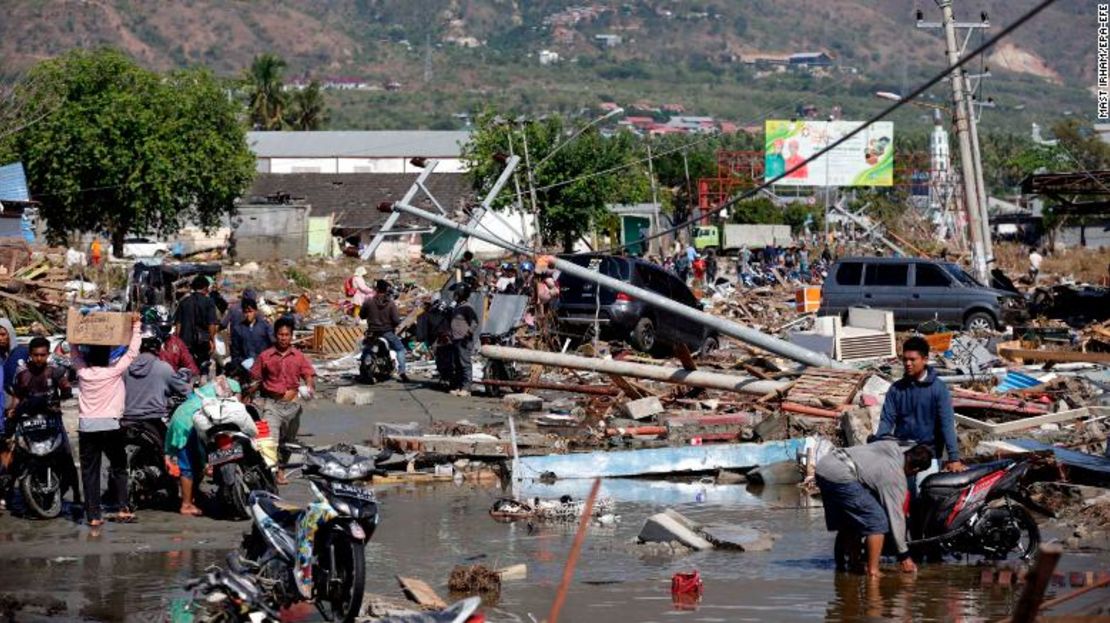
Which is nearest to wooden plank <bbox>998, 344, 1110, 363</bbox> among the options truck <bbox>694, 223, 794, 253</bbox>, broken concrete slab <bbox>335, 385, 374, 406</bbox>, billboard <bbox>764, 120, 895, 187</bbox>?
broken concrete slab <bbox>335, 385, 374, 406</bbox>

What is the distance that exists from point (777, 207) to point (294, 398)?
299 ft

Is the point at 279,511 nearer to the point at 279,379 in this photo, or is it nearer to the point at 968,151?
the point at 279,379

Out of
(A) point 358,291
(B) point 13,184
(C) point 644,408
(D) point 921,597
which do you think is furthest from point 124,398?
(B) point 13,184

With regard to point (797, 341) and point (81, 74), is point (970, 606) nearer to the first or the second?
point (797, 341)

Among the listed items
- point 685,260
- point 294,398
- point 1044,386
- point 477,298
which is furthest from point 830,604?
point 685,260

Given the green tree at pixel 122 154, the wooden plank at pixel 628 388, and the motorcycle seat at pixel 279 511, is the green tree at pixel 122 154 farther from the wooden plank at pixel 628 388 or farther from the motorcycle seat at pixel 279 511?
the motorcycle seat at pixel 279 511

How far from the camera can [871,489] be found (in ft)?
36.1

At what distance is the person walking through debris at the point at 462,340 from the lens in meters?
Result: 22.5

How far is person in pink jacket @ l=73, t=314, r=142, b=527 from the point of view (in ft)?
42.1

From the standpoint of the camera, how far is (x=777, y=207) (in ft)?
344

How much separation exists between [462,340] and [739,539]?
1056 centimetres

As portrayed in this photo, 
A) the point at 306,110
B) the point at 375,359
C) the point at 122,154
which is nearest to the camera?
the point at 375,359

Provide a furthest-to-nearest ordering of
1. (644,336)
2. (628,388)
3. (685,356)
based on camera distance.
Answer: (644,336)
(628,388)
(685,356)

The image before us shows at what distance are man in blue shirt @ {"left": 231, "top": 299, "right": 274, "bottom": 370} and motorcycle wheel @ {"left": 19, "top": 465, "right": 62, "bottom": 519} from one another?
616 cm
